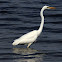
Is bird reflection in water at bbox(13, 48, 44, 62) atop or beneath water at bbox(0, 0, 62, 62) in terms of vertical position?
beneath

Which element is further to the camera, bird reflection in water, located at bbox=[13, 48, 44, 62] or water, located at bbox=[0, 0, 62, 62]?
water, located at bbox=[0, 0, 62, 62]

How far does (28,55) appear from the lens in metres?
15.0

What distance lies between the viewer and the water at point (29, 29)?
1481 centimetres

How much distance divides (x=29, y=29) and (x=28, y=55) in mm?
4933

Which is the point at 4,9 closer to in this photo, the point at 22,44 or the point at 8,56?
the point at 22,44

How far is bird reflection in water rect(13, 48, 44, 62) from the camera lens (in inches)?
559

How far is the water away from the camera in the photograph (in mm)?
14812

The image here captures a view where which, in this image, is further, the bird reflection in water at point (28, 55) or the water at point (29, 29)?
the water at point (29, 29)

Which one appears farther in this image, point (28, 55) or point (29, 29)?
point (29, 29)

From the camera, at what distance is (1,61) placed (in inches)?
546

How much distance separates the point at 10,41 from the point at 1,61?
3.26 metres

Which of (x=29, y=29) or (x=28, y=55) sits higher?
(x=29, y=29)

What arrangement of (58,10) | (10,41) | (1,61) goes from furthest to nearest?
(58,10) → (10,41) → (1,61)

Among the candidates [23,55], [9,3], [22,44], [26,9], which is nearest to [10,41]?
[22,44]
